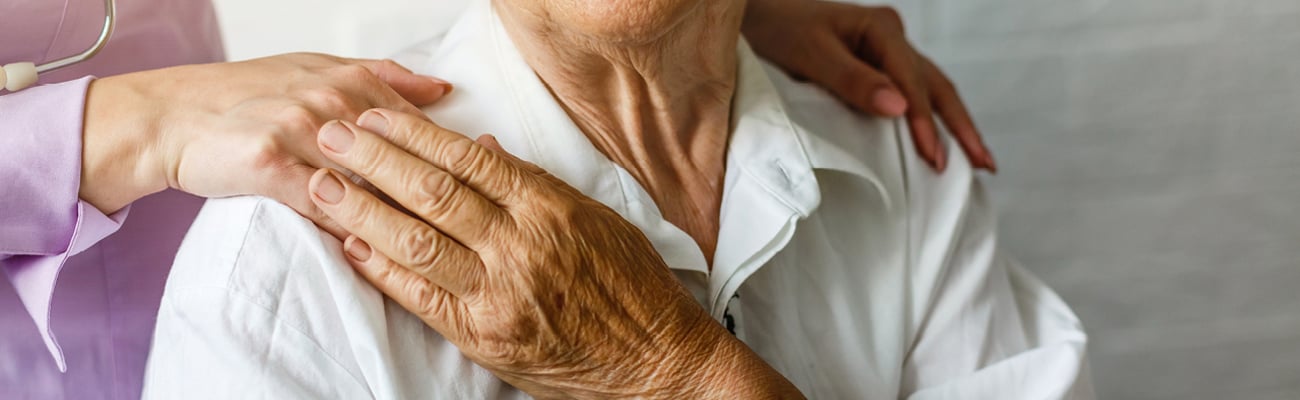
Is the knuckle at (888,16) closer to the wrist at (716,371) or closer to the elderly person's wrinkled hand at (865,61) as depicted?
the elderly person's wrinkled hand at (865,61)

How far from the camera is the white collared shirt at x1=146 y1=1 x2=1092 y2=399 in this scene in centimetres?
75

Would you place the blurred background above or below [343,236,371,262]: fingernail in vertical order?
below

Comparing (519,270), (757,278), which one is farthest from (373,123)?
(757,278)

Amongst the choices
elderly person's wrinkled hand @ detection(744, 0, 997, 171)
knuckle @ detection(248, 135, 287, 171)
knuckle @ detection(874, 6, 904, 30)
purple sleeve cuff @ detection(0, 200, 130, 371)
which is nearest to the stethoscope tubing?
purple sleeve cuff @ detection(0, 200, 130, 371)

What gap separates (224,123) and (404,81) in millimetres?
143

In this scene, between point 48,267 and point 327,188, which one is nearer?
point 327,188

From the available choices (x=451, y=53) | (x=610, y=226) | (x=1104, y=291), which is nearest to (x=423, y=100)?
(x=451, y=53)

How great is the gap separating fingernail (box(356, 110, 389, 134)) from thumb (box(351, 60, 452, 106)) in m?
0.09

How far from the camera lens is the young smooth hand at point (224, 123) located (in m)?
0.76

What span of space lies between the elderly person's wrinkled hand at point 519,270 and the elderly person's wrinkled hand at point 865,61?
39 centimetres

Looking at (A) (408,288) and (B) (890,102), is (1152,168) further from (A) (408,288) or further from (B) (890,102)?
(A) (408,288)

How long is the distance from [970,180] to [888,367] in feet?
0.78

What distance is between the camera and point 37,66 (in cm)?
88

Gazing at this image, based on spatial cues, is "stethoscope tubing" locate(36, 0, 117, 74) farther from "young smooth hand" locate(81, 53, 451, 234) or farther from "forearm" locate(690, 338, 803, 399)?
"forearm" locate(690, 338, 803, 399)
